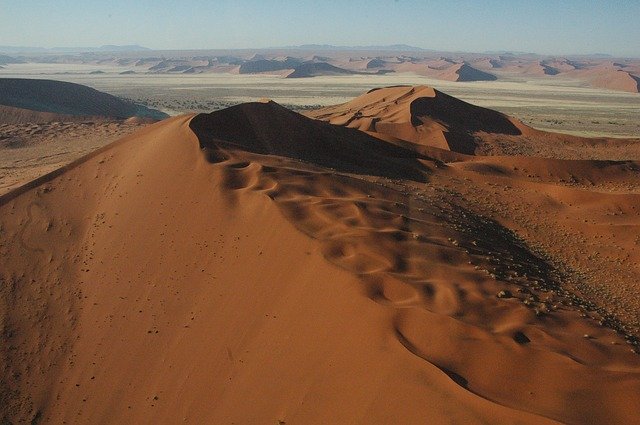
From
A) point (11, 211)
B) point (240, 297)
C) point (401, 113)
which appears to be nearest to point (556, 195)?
point (240, 297)

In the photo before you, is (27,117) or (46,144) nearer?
(46,144)

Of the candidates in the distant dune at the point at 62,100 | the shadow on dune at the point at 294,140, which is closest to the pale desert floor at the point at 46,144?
the shadow on dune at the point at 294,140

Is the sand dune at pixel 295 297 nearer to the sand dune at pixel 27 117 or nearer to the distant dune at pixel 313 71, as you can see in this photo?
the sand dune at pixel 27 117

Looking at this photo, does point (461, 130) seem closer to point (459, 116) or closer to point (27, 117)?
point (459, 116)

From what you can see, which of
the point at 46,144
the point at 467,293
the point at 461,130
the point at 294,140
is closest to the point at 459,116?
the point at 461,130

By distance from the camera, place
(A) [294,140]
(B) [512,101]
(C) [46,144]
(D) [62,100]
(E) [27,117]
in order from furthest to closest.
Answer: (B) [512,101]
(D) [62,100]
(E) [27,117]
(C) [46,144]
(A) [294,140]

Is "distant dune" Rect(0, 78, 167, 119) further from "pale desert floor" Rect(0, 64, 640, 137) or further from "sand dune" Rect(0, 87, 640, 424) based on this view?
"sand dune" Rect(0, 87, 640, 424)
